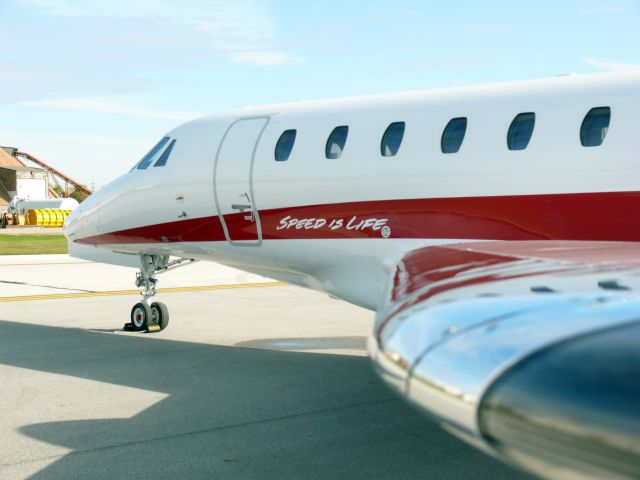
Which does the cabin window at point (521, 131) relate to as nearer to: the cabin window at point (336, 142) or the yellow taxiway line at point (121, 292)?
the cabin window at point (336, 142)

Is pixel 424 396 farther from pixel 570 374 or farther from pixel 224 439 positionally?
pixel 224 439

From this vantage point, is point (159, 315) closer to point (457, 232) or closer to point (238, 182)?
point (238, 182)

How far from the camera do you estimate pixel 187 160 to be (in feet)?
36.6

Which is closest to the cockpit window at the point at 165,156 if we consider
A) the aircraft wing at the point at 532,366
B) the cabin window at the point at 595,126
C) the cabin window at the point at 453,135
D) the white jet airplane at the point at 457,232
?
the white jet airplane at the point at 457,232

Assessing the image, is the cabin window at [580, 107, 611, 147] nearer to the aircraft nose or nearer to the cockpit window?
the cockpit window

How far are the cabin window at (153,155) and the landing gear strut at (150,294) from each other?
4.64ft

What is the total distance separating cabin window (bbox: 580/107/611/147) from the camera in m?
7.00

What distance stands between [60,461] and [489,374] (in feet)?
16.5

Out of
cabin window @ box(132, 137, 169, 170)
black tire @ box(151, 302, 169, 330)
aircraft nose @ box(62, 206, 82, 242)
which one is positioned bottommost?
black tire @ box(151, 302, 169, 330)

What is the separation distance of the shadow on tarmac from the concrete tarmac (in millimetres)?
15

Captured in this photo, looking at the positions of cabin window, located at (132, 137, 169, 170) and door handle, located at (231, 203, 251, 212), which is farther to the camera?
cabin window, located at (132, 137, 169, 170)

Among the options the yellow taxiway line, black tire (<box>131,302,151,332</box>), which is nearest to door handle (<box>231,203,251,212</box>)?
black tire (<box>131,302,151,332</box>)

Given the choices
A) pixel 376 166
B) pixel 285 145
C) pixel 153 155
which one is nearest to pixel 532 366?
pixel 376 166

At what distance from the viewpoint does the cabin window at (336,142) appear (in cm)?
911
